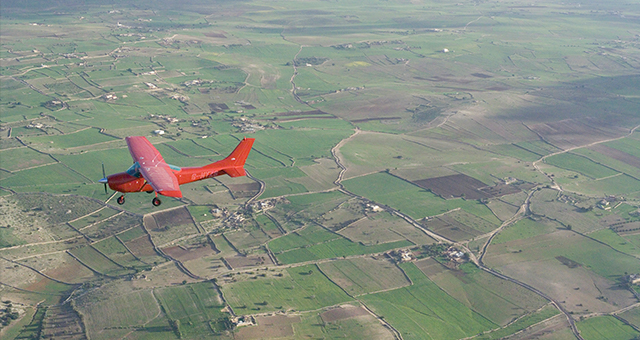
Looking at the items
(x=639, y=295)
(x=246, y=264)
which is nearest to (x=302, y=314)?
(x=246, y=264)

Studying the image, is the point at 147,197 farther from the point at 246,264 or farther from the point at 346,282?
the point at 346,282

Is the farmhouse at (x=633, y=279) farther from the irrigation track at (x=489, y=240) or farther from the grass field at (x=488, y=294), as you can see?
the grass field at (x=488, y=294)

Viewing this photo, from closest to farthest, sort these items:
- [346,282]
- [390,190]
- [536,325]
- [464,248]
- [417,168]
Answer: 1. [536,325]
2. [346,282]
3. [464,248]
4. [390,190]
5. [417,168]

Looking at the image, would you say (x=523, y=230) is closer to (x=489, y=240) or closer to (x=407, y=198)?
(x=489, y=240)

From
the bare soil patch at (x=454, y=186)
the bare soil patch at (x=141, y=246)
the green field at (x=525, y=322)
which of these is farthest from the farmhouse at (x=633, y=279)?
the bare soil patch at (x=141, y=246)

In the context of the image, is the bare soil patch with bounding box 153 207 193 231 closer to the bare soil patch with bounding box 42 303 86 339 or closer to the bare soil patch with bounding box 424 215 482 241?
the bare soil patch with bounding box 42 303 86 339

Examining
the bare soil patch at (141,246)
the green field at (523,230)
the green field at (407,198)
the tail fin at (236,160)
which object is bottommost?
the green field at (523,230)

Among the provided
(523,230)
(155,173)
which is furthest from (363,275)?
(155,173)
